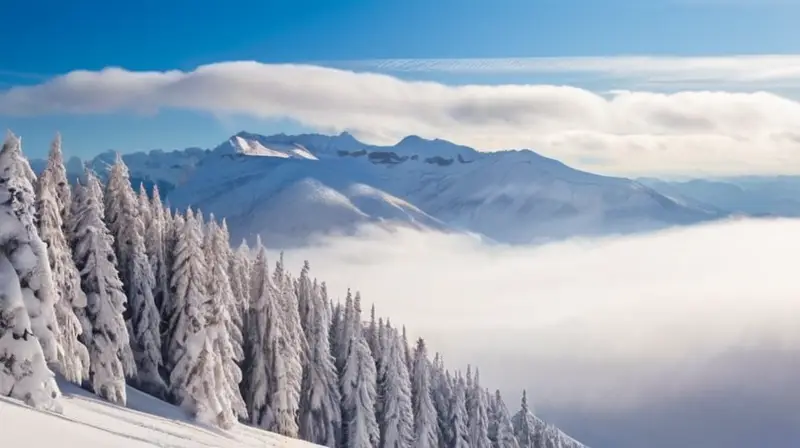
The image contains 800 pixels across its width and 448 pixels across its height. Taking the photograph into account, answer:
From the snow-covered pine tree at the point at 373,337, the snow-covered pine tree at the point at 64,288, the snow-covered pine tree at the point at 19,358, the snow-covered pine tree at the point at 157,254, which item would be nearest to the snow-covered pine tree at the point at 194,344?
the snow-covered pine tree at the point at 157,254

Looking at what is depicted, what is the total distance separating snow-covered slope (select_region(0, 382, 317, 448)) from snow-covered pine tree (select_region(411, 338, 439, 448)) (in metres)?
24.9

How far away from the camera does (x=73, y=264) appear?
39.9m

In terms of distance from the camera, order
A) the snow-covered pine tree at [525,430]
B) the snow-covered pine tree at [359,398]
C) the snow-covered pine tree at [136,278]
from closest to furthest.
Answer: the snow-covered pine tree at [136,278]
the snow-covered pine tree at [359,398]
the snow-covered pine tree at [525,430]

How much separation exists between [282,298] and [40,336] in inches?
1227

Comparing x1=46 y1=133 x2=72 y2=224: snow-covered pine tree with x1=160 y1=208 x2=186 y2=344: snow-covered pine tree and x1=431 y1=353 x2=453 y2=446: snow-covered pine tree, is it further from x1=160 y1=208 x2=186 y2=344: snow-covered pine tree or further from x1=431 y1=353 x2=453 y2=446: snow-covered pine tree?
x1=431 y1=353 x2=453 y2=446: snow-covered pine tree

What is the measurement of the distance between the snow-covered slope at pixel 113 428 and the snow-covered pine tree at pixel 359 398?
16075mm

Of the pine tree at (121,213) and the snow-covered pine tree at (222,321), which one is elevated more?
the pine tree at (121,213)

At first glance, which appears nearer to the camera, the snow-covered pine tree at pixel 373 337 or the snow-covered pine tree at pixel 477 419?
the snow-covered pine tree at pixel 373 337

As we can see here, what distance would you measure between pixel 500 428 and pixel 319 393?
34.3 meters

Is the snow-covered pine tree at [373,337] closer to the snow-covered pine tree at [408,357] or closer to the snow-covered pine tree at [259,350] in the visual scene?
the snow-covered pine tree at [408,357]

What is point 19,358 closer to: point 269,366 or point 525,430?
point 269,366

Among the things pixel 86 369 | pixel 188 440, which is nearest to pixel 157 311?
pixel 86 369

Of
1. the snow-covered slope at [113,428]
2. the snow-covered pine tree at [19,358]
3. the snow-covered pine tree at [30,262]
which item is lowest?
the snow-covered slope at [113,428]

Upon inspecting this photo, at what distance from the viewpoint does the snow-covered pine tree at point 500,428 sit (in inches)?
3469
